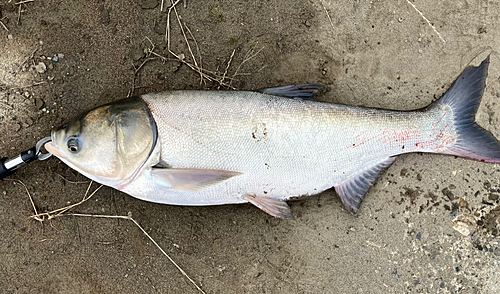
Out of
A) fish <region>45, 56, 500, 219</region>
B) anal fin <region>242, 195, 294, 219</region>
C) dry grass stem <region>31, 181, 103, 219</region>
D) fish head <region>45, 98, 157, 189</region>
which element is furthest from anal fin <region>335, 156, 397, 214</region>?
dry grass stem <region>31, 181, 103, 219</region>

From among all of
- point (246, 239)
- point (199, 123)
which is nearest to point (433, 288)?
point (246, 239)

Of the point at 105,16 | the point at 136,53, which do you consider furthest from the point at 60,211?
the point at 105,16

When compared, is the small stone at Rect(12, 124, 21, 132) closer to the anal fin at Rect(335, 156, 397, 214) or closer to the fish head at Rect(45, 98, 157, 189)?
the fish head at Rect(45, 98, 157, 189)

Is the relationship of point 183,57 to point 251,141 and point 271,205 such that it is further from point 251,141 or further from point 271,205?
point 271,205

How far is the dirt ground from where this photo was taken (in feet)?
9.68

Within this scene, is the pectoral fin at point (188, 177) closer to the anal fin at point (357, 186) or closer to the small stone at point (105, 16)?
the anal fin at point (357, 186)

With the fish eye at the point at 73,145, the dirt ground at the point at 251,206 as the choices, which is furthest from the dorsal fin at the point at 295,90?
the fish eye at the point at 73,145

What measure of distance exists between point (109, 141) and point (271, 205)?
4.64 feet

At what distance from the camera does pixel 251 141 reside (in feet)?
8.27

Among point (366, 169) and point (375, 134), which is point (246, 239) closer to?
point (366, 169)

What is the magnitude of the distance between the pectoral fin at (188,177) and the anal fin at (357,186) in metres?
1.04

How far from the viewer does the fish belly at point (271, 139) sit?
251cm

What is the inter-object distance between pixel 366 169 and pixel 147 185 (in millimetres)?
1888

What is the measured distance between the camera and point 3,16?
2.97m
